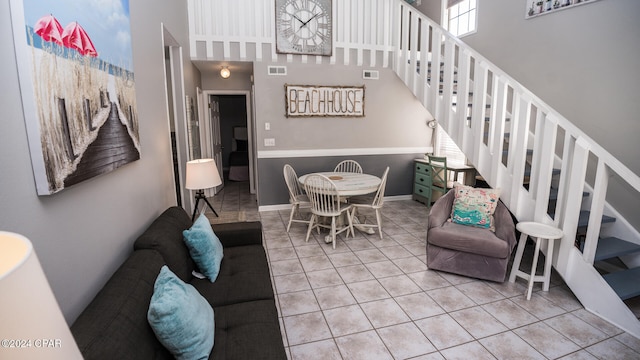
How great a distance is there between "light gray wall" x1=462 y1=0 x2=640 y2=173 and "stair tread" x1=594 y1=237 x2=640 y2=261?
0.67 metres

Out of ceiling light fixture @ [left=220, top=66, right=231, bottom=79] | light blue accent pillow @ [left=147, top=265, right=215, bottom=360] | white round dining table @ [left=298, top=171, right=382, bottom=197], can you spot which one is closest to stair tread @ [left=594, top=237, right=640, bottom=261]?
white round dining table @ [left=298, top=171, right=382, bottom=197]

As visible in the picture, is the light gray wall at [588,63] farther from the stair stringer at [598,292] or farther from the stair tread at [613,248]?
the stair stringer at [598,292]

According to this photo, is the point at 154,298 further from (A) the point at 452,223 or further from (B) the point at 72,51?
(A) the point at 452,223

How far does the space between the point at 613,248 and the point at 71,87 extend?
12.7 feet

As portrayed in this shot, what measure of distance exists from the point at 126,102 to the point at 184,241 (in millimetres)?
948

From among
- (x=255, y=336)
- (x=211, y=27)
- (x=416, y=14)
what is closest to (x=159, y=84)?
(x=255, y=336)

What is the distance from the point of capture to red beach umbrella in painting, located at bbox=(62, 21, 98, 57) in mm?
1271

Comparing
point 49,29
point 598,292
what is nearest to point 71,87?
point 49,29

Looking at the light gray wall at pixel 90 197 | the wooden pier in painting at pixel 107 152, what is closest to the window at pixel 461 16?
the light gray wall at pixel 90 197

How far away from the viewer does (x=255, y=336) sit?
61.7 inches

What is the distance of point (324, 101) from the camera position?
17.0ft

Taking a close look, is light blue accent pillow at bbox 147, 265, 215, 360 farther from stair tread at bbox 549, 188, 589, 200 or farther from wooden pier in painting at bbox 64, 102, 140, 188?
stair tread at bbox 549, 188, 589, 200

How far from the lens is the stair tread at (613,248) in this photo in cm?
259

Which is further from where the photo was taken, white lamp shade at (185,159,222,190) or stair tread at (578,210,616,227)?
white lamp shade at (185,159,222,190)
